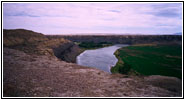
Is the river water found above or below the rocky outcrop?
below

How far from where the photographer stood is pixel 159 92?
12.5m

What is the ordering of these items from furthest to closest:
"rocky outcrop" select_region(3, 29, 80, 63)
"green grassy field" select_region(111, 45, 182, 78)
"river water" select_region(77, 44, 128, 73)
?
"rocky outcrop" select_region(3, 29, 80, 63) < "river water" select_region(77, 44, 128, 73) < "green grassy field" select_region(111, 45, 182, 78)

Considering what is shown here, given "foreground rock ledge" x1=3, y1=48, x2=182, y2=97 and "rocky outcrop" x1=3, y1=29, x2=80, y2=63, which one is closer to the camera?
"foreground rock ledge" x1=3, y1=48, x2=182, y2=97

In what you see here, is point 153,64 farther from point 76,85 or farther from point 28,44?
point 28,44

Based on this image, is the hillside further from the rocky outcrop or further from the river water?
the rocky outcrop

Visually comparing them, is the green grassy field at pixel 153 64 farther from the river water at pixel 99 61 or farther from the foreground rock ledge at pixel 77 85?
the foreground rock ledge at pixel 77 85

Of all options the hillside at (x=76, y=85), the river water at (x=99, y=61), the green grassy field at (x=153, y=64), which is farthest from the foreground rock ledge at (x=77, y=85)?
the river water at (x=99, y=61)

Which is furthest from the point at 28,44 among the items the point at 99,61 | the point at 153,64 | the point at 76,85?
the point at 153,64

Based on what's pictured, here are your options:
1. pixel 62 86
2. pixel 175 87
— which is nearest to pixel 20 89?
pixel 62 86

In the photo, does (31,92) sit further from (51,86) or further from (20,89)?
(51,86)

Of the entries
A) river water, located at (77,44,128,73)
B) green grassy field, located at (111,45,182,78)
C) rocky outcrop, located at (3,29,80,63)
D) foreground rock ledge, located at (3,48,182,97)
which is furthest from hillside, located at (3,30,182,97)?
rocky outcrop, located at (3,29,80,63)

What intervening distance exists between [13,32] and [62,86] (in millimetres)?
30651

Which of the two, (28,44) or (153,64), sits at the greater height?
(28,44)

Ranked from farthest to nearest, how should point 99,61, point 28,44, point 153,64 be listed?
point 99,61 < point 28,44 < point 153,64
